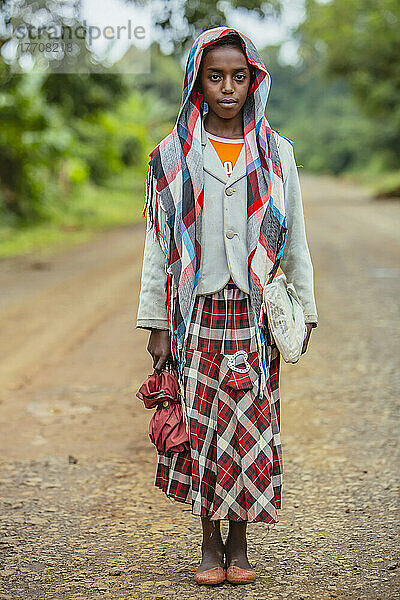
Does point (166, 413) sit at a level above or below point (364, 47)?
below

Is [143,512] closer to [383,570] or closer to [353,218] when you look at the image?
[383,570]

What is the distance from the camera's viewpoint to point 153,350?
10.6 feet

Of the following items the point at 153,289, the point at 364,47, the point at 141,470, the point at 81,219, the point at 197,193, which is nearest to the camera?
the point at 197,193

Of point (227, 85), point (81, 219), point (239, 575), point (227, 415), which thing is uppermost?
point (81, 219)

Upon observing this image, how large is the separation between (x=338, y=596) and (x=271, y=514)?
1.21 feet

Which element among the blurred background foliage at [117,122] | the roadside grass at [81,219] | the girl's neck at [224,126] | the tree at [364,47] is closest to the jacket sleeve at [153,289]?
the girl's neck at [224,126]

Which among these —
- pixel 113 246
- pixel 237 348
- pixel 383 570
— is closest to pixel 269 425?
pixel 237 348

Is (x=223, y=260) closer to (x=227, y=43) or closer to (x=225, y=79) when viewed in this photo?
(x=225, y=79)

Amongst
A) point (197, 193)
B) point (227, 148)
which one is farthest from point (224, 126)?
point (197, 193)

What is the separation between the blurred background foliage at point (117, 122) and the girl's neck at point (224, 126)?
8727 mm

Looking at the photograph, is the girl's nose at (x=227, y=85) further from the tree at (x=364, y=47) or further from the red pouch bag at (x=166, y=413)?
the tree at (x=364, y=47)

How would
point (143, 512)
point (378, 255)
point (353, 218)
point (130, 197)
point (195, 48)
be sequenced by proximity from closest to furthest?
1. point (195, 48)
2. point (143, 512)
3. point (378, 255)
4. point (353, 218)
5. point (130, 197)

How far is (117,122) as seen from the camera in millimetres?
29453

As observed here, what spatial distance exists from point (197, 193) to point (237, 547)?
129 cm
